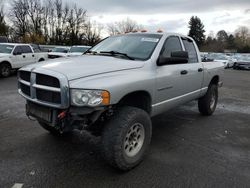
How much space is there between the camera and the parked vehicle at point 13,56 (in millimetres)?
12016

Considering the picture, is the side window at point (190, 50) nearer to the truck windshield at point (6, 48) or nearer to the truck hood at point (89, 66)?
the truck hood at point (89, 66)

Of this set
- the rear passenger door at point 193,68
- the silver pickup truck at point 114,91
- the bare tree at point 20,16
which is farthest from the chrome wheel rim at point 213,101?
the bare tree at point 20,16

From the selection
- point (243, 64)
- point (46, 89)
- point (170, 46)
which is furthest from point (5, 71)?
point (243, 64)

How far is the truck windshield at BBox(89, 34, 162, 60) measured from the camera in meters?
3.75

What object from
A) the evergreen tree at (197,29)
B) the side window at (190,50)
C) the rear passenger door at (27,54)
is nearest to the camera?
the side window at (190,50)

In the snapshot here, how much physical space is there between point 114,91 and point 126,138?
728mm

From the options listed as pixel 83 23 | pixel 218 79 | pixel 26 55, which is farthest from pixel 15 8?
pixel 218 79

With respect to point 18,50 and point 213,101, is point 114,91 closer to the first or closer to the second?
point 213,101

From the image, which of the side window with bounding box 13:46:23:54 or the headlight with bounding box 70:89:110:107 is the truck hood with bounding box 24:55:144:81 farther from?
the side window with bounding box 13:46:23:54

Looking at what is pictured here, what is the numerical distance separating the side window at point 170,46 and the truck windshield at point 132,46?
0.60 feet

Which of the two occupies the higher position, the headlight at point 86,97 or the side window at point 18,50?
the side window at point 18,50

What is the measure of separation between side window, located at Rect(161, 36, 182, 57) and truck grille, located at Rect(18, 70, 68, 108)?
1.85 meters

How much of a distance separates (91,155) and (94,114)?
109cm

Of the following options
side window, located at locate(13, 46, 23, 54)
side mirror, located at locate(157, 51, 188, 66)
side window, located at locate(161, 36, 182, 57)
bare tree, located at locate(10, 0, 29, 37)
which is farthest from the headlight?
bare tree, located at locate(10, 0, 29, 37)
